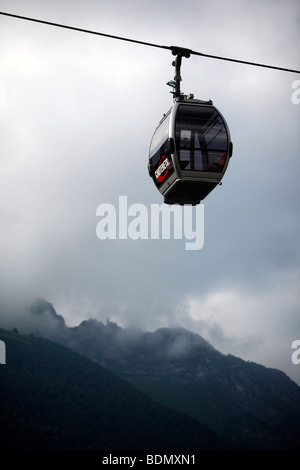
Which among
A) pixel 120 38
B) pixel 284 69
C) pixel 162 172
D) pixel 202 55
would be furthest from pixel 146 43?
pixel 162 172

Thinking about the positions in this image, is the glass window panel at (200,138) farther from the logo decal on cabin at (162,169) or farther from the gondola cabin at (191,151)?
the logo decal on cabin at (162,169)

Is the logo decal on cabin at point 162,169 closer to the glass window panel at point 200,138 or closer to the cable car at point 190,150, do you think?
the cable car at point 190,150

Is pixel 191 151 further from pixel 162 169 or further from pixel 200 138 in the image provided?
pixel 162 169

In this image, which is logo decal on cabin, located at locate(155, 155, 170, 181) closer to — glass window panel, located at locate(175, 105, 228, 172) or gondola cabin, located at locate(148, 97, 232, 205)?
gondola cabin, located at locate(148, 97, 232, 205)

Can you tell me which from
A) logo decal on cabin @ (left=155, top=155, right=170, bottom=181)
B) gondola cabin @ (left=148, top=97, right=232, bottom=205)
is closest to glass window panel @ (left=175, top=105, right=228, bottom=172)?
gondola cabin @ (left=148, top=97, right=232, bottom=205)

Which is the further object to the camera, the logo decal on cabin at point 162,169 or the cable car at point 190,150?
the logo decal on cabin at point 162,169

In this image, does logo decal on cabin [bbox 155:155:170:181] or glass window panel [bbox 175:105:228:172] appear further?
logo decal on cabin [bbox 155:155:170:181]

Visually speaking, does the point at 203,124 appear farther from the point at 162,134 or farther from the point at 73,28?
the point at 73,28

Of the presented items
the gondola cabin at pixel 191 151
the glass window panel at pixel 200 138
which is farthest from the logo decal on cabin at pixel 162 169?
the glass window panel at pixel 200 138
